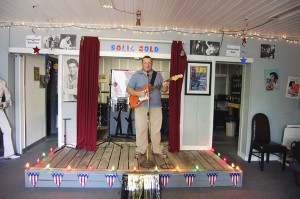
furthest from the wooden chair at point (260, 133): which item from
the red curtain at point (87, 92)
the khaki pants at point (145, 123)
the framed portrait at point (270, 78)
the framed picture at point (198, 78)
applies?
the red curtain at point (87, 92)

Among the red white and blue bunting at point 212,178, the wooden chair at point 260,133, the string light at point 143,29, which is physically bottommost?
the red white and blue bunting at point 212,178

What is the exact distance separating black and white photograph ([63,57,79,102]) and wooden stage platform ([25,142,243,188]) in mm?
1188

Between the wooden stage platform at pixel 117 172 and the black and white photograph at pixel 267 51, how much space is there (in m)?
2.40

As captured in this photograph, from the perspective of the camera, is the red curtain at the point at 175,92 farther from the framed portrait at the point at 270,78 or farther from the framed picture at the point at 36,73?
the framed picture at the point at 36,73

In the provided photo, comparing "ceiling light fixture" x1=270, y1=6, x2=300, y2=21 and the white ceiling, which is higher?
the white ceiling

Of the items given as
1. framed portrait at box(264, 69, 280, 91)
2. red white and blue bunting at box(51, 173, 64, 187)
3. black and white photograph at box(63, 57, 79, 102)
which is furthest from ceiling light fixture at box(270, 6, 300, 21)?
red white and blue bunting at box(51, 173, 64, 187)

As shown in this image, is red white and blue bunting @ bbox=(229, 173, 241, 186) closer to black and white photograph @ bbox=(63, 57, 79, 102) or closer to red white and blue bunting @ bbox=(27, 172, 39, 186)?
red white and blue bunting @ bbox=(27, 172, 39, 186)

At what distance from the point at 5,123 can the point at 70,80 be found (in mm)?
1423

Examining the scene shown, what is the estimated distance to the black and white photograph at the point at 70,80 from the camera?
166 inches

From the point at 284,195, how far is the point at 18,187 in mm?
3741

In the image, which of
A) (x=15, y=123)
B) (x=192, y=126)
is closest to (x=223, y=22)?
(x=192, y=126)

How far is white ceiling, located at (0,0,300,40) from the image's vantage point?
3002 mm

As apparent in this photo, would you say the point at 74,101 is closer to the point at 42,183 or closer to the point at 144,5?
the point at 42,183

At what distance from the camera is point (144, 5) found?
10.1 feet
